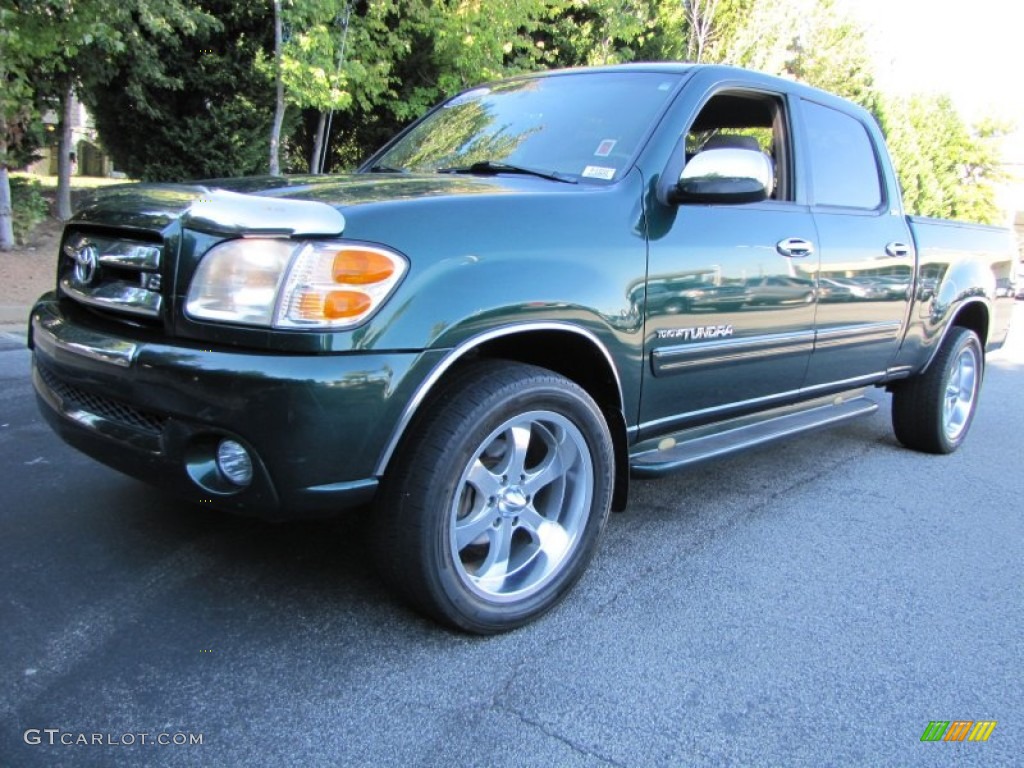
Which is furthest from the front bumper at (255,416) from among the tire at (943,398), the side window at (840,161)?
the tire at (943,398)

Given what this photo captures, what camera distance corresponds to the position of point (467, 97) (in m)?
3.84

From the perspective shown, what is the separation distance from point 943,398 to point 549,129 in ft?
10.4

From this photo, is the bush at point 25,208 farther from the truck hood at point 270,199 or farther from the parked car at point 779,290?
the parked car at point 779,290

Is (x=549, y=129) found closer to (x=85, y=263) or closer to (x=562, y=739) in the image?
(x=85, y=263)

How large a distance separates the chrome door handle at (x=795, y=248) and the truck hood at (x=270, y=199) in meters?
1.09

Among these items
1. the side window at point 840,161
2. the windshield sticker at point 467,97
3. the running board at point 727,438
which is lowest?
the running board at point 727,438

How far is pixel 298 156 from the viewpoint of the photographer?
14.9 meters

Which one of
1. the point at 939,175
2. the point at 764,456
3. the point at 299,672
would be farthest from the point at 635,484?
the point at 939,175

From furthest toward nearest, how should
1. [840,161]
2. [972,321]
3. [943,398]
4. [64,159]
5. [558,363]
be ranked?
1. [64,159]
2. [972,321]
3. [943,398]
4. [840,161]
5. [558,363]

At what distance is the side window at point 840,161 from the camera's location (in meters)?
3.77

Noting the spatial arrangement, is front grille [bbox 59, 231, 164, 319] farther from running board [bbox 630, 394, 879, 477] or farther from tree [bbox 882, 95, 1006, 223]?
tree [bbox 882, 95, 1006, 223]

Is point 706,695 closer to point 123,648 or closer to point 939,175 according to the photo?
point 123,648

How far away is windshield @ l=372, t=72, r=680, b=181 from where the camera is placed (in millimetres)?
2953

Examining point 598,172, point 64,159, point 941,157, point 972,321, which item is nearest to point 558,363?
point 598,172
